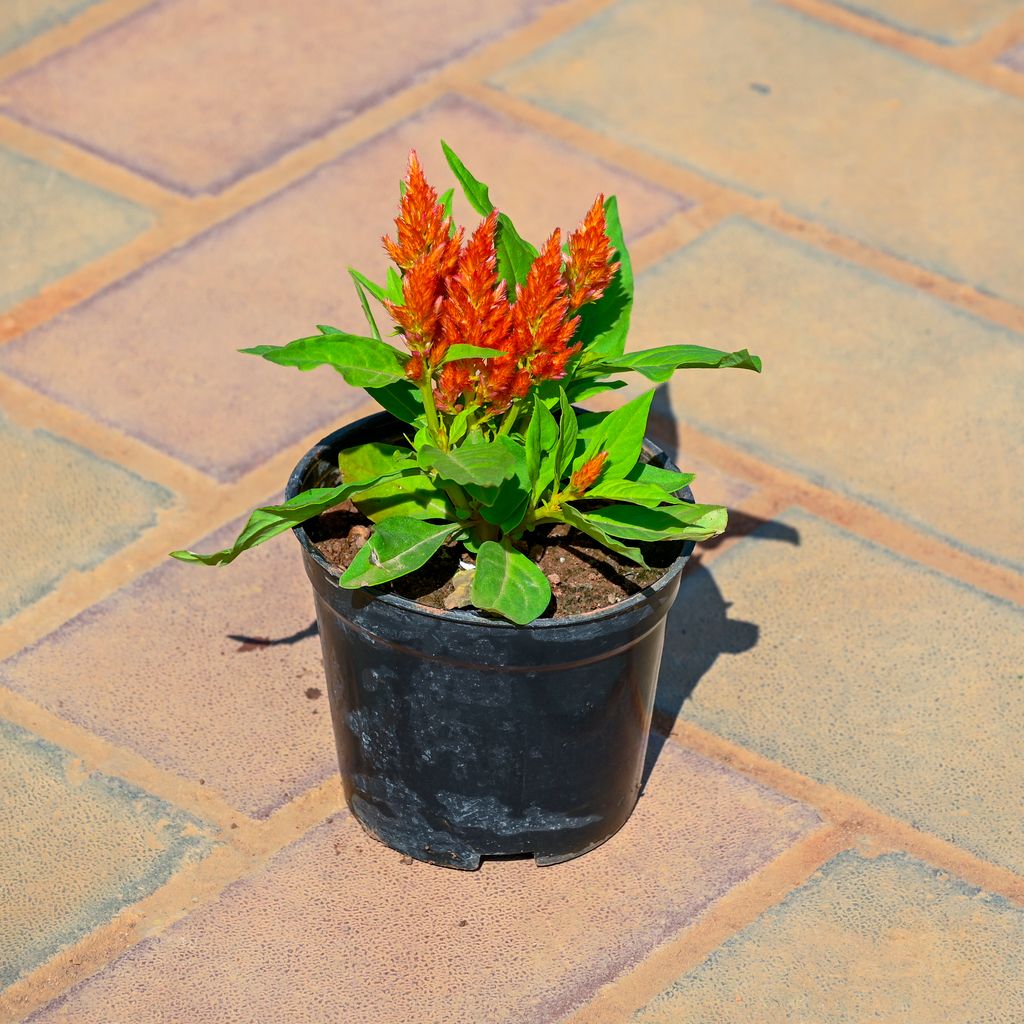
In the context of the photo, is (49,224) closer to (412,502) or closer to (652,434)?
(652,434)

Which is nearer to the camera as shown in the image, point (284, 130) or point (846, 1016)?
point (846, 1016)

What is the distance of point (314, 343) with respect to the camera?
2646 millimetres

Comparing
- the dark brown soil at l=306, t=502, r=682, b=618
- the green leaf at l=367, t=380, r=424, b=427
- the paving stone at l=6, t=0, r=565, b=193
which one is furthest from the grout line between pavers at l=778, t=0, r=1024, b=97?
the green leaf at l=367, t=380, r=424, b=427

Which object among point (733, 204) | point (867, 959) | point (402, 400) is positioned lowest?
point (867, 959)

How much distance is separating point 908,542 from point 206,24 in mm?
2880

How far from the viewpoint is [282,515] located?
276 cm

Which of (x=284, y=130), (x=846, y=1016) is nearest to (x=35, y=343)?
(x=284, y=130)

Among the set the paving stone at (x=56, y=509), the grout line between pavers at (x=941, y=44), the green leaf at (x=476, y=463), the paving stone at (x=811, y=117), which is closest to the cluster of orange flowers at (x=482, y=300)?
the green leaf at (x=476, y=463)

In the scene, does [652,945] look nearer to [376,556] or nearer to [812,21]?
[376,556]

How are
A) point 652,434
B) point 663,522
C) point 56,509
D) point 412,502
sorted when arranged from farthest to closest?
point 652,434
point 56,509
point 412,502
point 663,522

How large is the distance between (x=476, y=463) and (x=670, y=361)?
0.44m

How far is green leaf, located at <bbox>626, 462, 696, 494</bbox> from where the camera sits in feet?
9.49

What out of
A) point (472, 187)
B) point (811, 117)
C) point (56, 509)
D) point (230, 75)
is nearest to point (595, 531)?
point (472, 187)

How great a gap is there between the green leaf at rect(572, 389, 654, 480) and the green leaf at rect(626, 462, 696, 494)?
34 millimetres
